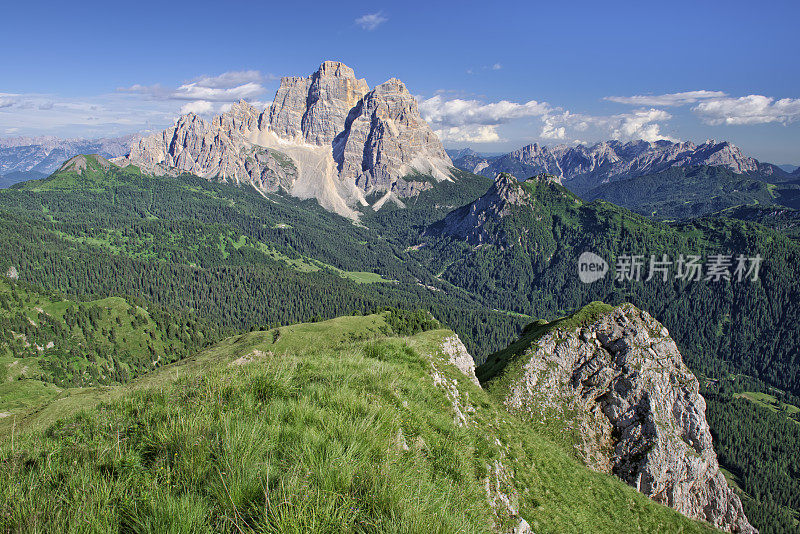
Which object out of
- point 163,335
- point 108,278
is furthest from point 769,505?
point 108,278

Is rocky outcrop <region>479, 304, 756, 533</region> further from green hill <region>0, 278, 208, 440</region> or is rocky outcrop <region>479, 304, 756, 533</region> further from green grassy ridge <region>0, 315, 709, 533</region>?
green hill <region>0, 278, 208, 440</region>

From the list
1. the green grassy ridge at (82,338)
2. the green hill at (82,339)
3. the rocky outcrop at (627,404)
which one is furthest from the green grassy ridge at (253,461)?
the green grassy ridge at (82,338)

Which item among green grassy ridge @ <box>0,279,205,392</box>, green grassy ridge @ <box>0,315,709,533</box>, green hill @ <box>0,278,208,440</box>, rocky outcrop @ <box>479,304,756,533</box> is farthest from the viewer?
green grassy ridge @ <box>0,279,205,392</box>

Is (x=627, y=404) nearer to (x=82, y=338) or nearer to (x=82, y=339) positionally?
(x=82, y=339)

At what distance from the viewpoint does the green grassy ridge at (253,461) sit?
397 centimetres

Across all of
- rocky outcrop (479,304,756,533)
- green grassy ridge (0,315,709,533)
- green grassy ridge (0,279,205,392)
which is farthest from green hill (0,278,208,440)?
green grassy ridge (0,315,709,533)

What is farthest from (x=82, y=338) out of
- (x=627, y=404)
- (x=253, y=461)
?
(x=253, y=461)

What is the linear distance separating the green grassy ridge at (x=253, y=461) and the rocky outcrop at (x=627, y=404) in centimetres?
3499

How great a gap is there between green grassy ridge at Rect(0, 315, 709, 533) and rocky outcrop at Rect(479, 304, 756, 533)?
3499 cm

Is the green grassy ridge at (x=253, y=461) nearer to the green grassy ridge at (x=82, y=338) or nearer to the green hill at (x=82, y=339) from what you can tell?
the green hill at (x=82, y=339)

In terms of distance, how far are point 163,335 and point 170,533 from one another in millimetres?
155744

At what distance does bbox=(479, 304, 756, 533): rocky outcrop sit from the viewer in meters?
38.8

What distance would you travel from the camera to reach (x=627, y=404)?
135ft

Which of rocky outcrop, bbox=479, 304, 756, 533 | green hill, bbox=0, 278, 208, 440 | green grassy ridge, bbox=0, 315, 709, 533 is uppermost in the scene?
green grassy ridge, bbox=0, 315, 709, 533
